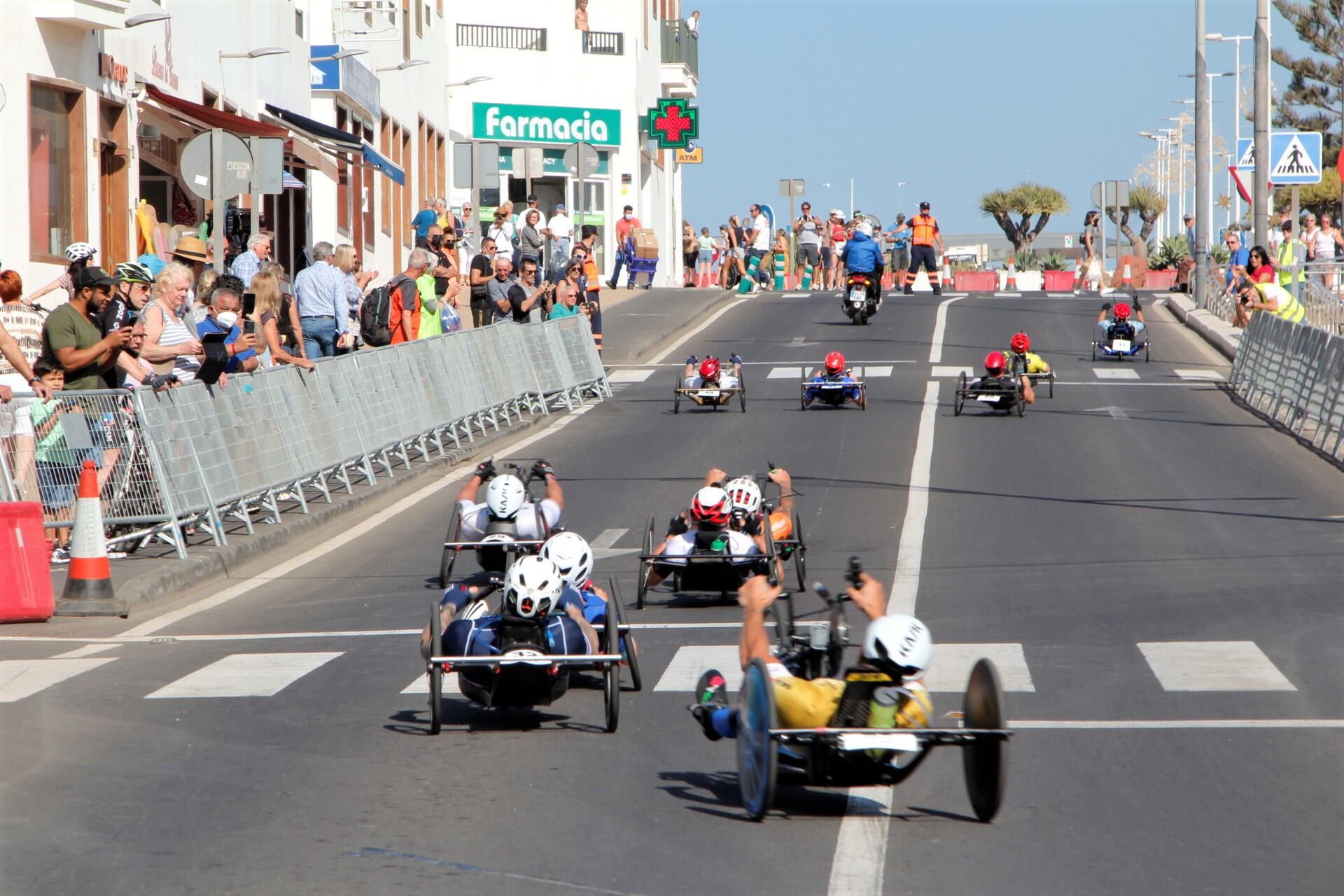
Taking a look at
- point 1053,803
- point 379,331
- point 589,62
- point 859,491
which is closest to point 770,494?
point 859,491

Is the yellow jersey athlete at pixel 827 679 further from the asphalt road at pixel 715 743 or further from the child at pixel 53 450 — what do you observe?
the child at pixel 53 450

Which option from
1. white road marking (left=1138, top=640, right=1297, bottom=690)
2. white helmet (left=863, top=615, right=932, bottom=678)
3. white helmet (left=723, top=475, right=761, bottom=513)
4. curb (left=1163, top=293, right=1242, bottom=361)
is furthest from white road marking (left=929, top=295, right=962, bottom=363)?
white helmet (left=863, top=615, right=932, bottom=678)

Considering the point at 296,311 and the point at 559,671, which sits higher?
the point at 296,311

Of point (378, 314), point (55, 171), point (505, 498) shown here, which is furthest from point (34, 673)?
point (55, 171)

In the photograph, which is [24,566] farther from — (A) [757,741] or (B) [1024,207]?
(B) [1024,207]

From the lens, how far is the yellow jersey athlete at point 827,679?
705cm

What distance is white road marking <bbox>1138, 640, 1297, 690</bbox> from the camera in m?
9.96

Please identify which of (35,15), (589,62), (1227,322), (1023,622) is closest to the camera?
(1023,622)

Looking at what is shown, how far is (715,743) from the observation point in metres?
8.84

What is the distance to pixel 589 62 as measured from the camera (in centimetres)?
6419

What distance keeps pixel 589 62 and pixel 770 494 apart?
47.4 metres

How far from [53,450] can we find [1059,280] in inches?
2116

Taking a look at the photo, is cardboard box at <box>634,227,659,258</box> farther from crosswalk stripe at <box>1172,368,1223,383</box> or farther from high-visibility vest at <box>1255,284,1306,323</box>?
high-visibility vest at <box>1255,284,1306,323</box>

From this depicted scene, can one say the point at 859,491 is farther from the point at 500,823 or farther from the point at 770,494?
the point at 500,823
